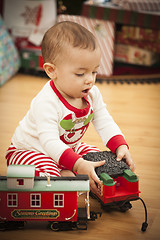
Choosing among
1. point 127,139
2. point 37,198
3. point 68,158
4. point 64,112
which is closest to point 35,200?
point 37,198

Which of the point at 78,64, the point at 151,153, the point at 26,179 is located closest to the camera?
the point at 26,179

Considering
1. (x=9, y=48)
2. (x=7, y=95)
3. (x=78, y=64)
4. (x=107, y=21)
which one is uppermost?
(x=78, y=64)

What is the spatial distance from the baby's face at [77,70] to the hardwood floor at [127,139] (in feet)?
1.11

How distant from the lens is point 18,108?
6.20 ft

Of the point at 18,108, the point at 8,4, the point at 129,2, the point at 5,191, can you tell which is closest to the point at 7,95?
the point at 18,108

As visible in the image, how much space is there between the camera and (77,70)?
3.31ft

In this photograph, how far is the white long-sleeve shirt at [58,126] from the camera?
1029 mm

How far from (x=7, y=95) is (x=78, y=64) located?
3.68ft

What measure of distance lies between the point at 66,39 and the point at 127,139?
68cm

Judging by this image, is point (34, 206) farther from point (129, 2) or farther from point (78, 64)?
point (129, 2)

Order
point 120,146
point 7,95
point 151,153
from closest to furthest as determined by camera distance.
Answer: point 120,146 < point 151,153 < point 7,95

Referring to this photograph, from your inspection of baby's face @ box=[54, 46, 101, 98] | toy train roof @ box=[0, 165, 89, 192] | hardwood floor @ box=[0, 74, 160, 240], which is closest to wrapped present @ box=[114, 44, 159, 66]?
hardwood floor @ box=[0, 74, 160, 240]

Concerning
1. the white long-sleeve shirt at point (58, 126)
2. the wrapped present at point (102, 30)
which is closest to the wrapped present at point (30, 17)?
the wrapped present at point (102, 30)

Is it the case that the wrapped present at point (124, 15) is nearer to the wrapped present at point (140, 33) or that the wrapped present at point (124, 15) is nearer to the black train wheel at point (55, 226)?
the wrapped present at point (140, 33)
